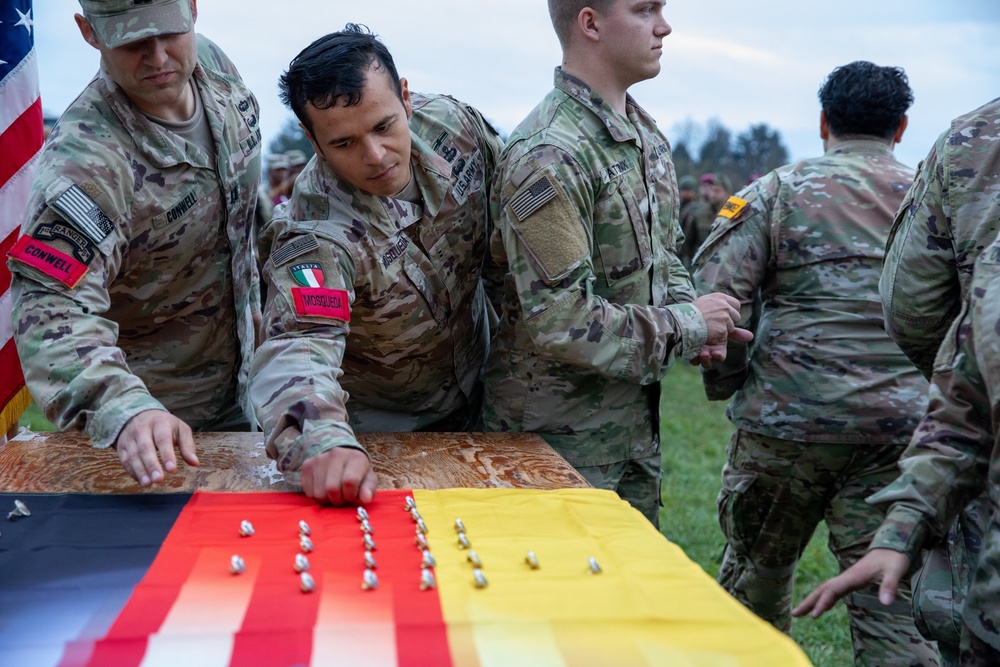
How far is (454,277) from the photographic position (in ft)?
8.82

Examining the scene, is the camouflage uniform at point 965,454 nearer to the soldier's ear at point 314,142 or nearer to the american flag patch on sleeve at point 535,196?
the american flag patch on sleeve at point 535,196

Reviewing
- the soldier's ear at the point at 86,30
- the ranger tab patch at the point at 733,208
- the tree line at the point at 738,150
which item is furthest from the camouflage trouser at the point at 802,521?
the tree line at the point at 738,150

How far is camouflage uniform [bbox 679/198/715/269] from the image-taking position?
1159 centimetres

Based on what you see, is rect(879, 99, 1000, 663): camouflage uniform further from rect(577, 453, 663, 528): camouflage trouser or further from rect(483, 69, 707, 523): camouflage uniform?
rect(577, 453, 663, 528): camouflage trouser

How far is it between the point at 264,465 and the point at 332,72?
104cm

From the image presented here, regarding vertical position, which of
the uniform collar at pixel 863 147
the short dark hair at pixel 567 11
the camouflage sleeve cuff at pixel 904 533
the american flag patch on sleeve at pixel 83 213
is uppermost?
the short dark hair at pixel 567 11

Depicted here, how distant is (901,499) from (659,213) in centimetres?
134

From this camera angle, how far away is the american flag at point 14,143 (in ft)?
10.7

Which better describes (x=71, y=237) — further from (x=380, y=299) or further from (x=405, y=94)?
(x=405, y=94)

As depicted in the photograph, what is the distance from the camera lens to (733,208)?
11.5 feet

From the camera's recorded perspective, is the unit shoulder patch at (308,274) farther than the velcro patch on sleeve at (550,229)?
No

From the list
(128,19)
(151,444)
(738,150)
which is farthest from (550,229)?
(738,150)

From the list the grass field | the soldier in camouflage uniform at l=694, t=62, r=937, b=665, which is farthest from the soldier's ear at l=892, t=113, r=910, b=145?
the grass field

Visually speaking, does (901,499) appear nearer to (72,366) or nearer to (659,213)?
(659,213)
